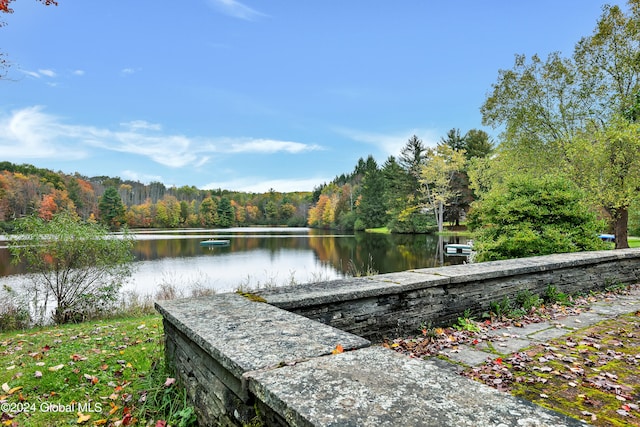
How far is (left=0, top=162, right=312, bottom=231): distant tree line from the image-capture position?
37.5 m

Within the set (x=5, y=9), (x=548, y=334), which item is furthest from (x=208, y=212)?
(x=548, y=334)

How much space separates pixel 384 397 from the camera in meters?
1.19

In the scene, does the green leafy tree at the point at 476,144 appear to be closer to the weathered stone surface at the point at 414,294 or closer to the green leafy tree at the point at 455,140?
the green leafy tree at the point at 455,140

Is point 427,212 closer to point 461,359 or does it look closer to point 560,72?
point 560,72

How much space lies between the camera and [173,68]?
67.5 feet

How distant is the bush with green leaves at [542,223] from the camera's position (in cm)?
687

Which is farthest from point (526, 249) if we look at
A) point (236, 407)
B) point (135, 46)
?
point (135, 46)

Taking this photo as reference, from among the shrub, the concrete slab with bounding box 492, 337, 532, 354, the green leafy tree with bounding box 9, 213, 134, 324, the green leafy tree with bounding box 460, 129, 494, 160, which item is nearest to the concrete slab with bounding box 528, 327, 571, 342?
the concrete slab with bounding box 492, 337, 532, 354

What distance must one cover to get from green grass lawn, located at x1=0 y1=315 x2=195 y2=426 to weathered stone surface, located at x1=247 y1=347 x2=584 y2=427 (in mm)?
1168

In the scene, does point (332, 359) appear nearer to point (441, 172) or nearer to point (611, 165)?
A: point (611, 165)

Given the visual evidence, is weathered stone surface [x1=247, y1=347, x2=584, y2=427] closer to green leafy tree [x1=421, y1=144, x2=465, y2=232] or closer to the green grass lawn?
the green grass lawn

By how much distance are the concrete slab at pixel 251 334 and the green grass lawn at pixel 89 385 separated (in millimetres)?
522

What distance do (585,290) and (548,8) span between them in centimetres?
884

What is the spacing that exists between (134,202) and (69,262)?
72.7 meters
